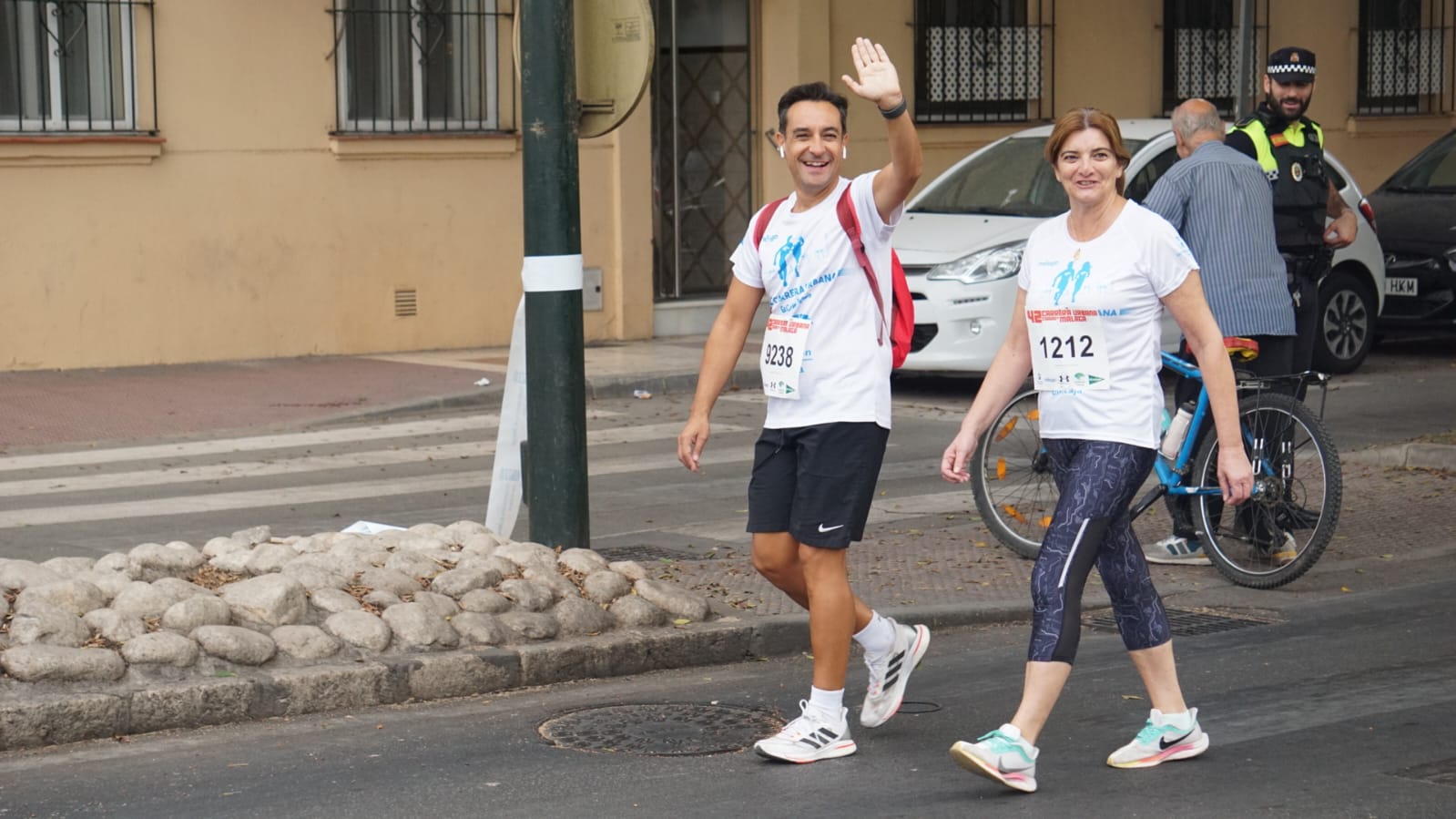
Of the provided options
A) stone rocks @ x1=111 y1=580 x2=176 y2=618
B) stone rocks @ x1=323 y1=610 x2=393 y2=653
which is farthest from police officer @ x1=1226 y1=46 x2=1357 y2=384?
stone rocks @ x1=111 y1=580 x2=176 y2=618

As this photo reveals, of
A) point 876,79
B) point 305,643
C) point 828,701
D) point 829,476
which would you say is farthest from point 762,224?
point 305,643

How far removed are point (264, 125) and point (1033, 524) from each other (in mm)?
8952

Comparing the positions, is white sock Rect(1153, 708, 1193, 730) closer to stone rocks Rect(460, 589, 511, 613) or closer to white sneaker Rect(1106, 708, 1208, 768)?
white sneaker Rect(1106, 708, 1208, 768)

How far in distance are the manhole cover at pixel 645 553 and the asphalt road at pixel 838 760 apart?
154 cm

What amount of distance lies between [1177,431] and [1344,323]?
25.6 feet

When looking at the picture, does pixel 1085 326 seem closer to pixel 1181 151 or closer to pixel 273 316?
pixel 1181 151

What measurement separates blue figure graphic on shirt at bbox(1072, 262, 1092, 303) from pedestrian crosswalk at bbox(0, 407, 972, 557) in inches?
150

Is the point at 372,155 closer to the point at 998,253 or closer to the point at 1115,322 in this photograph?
the point at 998,253

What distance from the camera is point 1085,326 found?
545 centimetres

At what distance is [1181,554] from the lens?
8.67 metres

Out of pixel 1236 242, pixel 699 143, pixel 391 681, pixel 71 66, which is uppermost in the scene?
pixel 71 66

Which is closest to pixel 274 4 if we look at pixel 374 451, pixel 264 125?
pixel 264 125

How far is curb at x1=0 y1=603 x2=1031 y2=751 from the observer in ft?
19.1

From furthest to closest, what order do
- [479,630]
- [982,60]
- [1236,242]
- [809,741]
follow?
[982,60] < [1236,242] < [479,630] < [809,741]
